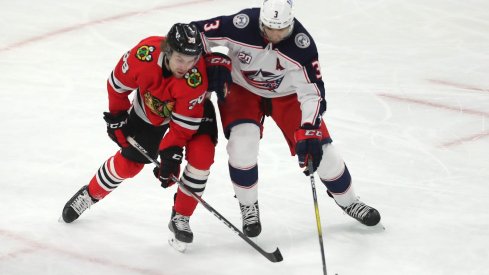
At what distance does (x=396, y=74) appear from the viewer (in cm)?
595

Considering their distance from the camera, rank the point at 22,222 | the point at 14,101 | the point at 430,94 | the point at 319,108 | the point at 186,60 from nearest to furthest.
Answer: the point at 186,60 < the point at 319,108 < the point at 22,222 < the point at 14,101 < the point at 430,94

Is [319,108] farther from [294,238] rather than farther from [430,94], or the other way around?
[430,94]

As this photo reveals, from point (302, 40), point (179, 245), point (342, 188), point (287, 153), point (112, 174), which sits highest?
point (302, 40)

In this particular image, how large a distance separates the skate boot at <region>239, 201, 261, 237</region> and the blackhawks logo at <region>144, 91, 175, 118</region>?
21.8 inches

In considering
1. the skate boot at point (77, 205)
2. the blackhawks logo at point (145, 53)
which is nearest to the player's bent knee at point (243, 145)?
the blackhawks logo at point (145, 53)

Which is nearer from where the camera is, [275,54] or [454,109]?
[275,54]

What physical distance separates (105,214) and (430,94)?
263 centimetres

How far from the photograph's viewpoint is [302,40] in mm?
3564

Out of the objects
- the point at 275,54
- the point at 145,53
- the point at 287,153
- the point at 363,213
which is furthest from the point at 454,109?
the point at 145,53

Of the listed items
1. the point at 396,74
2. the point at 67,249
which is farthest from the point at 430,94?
the point at 67,249

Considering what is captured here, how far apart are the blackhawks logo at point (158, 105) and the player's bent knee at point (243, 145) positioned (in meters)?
0.29

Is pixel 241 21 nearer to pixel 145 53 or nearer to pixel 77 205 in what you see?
pixel 145 53

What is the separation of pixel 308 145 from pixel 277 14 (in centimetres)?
55

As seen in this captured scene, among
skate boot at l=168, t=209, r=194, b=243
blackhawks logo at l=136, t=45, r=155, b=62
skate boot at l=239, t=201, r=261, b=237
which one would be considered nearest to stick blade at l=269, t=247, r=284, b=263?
skate boot at l=239, t=201, r=261, b=237
